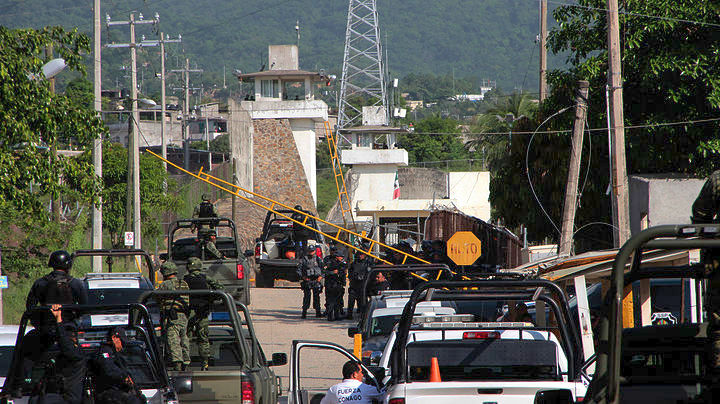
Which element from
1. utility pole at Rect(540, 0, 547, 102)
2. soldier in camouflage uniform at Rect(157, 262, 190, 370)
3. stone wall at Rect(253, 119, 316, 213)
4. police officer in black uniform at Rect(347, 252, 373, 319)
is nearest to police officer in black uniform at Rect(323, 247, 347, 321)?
police officer in black uniform at Rect(347, 252, 373, 319)

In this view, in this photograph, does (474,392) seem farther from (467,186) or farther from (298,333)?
(467,186)

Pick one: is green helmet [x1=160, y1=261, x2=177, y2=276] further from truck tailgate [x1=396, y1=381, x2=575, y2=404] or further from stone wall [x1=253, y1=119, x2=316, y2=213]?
stone wall [x1=253, y1=119, x2=316, y2=213]

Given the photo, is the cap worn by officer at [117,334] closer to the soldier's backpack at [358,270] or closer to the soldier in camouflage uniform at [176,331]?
the soldier in camouflage uniform at [176,331]

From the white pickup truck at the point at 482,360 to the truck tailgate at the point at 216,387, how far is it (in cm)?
190

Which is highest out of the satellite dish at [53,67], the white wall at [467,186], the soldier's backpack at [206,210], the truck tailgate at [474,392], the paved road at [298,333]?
the satellite dish at [53,67]

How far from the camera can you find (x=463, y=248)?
2092 cm

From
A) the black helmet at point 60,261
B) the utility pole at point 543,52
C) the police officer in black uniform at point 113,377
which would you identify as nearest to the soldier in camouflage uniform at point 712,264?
the police officer in black uniform at point 113,377

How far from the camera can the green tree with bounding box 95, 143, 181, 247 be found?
42.7 m

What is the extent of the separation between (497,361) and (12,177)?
35.5ft

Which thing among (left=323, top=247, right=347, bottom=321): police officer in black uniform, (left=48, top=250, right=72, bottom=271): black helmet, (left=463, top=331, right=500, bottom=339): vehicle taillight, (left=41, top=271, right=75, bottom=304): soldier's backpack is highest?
(left=48, top=250, right=72, bottom=271): black helmet

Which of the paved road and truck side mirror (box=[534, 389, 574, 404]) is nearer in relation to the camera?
truck side mirror (box=[534, 389, 574, 404])

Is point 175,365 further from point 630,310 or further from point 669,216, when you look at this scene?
point 669,216

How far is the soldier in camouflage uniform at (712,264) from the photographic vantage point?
5117mm

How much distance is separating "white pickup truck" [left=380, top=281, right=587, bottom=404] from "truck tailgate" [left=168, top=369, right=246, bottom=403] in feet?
6.24
